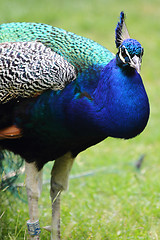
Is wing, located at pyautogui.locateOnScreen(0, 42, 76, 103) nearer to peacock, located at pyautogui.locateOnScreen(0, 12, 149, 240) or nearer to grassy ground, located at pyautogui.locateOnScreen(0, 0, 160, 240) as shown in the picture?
peacock, located at pyautogui.locateOnScreen(0, 12, 149, 240)

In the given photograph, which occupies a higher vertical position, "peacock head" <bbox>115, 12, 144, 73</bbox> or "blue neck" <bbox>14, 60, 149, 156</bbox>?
"peacock head" <bbox>115, 12, 144, 73</bbox>

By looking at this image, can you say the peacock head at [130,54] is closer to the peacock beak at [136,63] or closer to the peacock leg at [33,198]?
the peacock beak at [136,63]

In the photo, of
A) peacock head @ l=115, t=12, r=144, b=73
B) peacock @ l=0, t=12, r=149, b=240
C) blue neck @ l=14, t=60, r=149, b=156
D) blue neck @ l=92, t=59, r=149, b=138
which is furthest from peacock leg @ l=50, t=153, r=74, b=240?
peacock head @ l=115, t=12, r=144, b=73

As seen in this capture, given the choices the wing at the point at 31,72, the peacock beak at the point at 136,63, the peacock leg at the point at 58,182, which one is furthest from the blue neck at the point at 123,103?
the peacock leg at the point at 58,182

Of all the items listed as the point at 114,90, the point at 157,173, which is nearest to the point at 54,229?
the point at 114,90

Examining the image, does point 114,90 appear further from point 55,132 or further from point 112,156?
point 112,156

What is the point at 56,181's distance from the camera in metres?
3.04

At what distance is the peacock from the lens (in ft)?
8.07

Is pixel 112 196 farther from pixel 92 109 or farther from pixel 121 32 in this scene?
pixel 121 32

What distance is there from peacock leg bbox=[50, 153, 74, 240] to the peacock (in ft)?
0.60

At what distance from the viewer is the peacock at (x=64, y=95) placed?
2459 millimetres

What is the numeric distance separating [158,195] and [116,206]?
0.38m

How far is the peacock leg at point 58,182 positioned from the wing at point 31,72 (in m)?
0.58

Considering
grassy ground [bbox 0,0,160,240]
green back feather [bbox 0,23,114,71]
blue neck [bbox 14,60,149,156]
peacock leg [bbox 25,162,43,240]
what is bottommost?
grassy ground [bbox 0,0,160,240]
